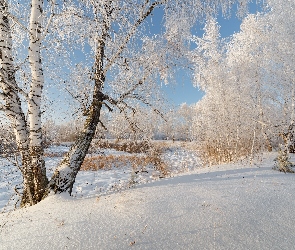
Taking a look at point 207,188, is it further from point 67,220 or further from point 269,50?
point 269,50

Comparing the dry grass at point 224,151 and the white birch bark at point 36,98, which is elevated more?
the white birch bark at point 36,98

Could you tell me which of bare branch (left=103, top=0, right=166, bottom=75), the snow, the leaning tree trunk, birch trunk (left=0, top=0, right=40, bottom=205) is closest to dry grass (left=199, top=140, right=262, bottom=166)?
the snow

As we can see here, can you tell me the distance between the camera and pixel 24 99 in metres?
3.76

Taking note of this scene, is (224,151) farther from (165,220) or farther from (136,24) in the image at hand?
(165,220)

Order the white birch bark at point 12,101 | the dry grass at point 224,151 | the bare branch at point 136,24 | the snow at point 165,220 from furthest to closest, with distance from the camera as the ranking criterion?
the dry grass at point 224,151
the white birch bark at point 12,101
the bare branch at point 136,24
the snow at point 165,220

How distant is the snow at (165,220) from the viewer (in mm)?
2079

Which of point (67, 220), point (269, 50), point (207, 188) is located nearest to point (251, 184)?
point (207, 188)

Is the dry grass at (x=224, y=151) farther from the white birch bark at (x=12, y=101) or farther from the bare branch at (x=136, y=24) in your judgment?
the white birch bark at (x=12, y=101)

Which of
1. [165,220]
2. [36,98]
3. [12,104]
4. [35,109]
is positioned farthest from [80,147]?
[165,220]

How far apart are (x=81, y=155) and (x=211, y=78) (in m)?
7.39

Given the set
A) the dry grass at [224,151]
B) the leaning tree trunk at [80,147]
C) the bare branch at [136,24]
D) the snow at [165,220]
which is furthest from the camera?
the dry grass at [224,151]

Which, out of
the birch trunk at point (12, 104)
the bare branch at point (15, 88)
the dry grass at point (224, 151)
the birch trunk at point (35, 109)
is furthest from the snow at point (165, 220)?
the dry grass at point (224, 151)

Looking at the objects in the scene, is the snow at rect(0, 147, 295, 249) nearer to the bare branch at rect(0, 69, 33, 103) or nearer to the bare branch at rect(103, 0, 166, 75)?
the bare branch at rect(0, 69, 33, 103)

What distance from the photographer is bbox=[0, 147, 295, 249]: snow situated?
2.08 metres
